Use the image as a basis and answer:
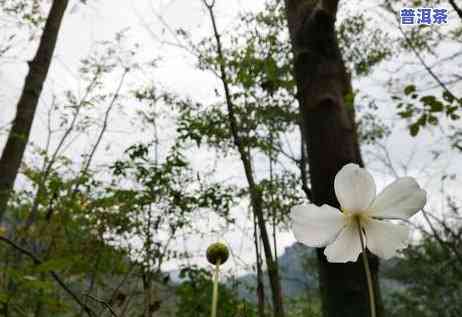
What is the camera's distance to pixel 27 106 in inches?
101

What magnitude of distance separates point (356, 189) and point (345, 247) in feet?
0.19

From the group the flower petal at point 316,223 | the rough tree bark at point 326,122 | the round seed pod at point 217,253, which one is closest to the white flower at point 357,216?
the flower petal at point 316,223

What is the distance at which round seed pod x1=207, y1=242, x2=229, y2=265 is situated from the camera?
0.39 m

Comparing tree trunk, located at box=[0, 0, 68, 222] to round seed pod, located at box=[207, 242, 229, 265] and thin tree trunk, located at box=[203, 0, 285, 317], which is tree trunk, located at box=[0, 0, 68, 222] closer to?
thin tree trunk, located at box=[203, 0, 285, 317]

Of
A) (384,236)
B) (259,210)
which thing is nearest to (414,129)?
(259,210)

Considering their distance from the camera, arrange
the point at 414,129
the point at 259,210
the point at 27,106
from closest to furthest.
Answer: the point at 414,129
the point at 259,210
the point at 27,106

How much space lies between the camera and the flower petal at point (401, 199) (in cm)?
29

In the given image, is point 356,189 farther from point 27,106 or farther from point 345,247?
point 27,106

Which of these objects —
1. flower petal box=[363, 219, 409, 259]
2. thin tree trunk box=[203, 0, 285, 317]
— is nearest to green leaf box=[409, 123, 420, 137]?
thin tree trunk box=[203, 0, 285, 317]

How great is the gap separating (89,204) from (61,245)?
0.29 m

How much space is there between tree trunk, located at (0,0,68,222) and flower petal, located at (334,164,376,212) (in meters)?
2.12

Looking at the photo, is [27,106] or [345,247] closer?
[345,247]

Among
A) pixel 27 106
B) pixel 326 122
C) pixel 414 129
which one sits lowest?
pixel 326 122

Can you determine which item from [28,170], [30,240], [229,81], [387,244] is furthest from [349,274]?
[28,170]
